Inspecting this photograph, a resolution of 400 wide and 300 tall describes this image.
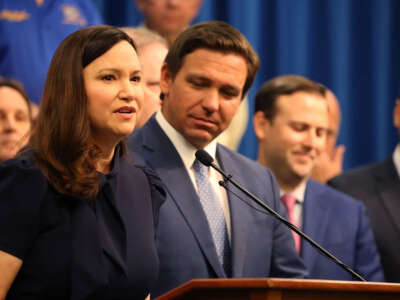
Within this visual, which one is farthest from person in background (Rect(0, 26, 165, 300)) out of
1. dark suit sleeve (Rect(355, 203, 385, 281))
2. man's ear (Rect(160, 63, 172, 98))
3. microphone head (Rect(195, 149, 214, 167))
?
dark suit sleeve (Rect(355, 203, 385, 281))

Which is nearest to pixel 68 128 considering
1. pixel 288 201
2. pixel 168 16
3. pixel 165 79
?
pixel 165 79

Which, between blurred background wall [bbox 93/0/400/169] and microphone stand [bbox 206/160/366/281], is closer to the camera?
microphone stand [bbox 206/160/366/281]

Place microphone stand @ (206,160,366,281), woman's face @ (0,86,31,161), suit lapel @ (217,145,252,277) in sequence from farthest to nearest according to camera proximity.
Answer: woman's face @ (0,86,31,161)
suit lapel @ (217,145,252,277)
microphone stand @ (206,160,366,281)

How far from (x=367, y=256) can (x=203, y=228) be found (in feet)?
3.75

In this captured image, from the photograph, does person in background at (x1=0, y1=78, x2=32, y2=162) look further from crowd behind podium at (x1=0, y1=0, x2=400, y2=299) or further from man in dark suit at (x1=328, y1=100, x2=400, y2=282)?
man in dark suit at (x1=328, y1=100, x2=400, y2=282)

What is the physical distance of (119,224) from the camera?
6.40 feet

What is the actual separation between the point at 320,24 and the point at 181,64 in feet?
9.28

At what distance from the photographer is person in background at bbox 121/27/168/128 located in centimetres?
313

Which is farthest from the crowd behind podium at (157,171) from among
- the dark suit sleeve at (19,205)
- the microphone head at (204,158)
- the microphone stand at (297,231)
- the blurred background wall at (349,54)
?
the blurred background wall at (349,54)

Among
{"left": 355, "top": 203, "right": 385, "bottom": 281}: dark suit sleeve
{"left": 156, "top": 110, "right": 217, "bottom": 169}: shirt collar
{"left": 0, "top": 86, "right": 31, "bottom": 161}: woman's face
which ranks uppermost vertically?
{"left": 0, "top": 86, "right": 31, "bottom": 161}: woman's face

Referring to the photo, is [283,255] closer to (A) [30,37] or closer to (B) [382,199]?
(B) [382,199]

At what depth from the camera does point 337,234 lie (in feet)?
10.9

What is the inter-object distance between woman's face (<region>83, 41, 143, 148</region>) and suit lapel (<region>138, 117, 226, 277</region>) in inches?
19.8

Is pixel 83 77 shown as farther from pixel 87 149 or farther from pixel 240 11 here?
pixel 240 11
